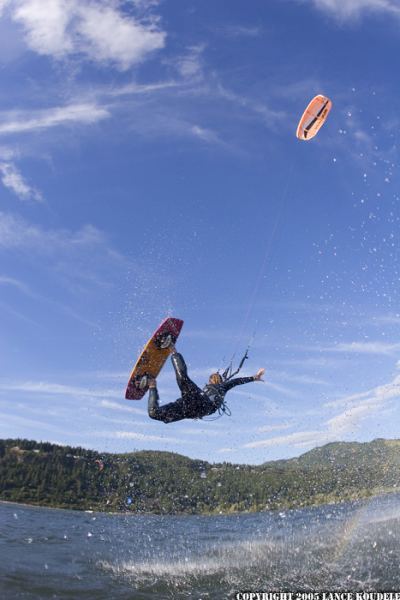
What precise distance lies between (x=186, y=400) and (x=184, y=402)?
9cm

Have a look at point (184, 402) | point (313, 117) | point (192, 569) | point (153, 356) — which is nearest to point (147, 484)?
point (153, 356)

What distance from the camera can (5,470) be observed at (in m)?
113

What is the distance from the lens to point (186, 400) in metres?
14.3

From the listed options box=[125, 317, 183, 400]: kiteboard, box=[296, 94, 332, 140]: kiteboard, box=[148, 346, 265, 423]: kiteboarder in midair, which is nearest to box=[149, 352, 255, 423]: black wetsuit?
box=[148, 346, 265, 423]: kiteboarder in midair

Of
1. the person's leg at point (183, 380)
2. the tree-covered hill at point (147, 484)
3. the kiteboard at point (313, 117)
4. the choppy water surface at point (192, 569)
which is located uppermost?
the kiteboard at point (313, 117)

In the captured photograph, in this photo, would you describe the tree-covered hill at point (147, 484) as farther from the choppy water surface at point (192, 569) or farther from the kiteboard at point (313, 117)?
the kiteboard at point (313, 117)

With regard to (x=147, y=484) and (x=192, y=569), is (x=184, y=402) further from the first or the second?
(x=147, y=484)

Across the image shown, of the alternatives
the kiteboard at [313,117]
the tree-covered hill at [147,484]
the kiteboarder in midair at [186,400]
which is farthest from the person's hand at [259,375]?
the tree-covered hill at [147,484]

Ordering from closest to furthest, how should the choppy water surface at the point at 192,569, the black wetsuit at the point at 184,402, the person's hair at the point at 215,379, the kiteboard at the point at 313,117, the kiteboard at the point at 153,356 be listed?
the choppy water surface at the point at 192,569, the black wetsuit at the point at 184,402, the person's hair at the point at 215,379, the kiteboard at the point at 153,356, the kiteboard at the point at 313,117

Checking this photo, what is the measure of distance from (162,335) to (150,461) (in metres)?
139

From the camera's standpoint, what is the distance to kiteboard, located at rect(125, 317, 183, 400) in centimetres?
1716

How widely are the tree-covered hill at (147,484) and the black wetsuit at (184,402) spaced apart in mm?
86778

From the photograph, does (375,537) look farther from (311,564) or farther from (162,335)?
(162,335)

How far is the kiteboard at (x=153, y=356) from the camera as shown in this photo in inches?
675
